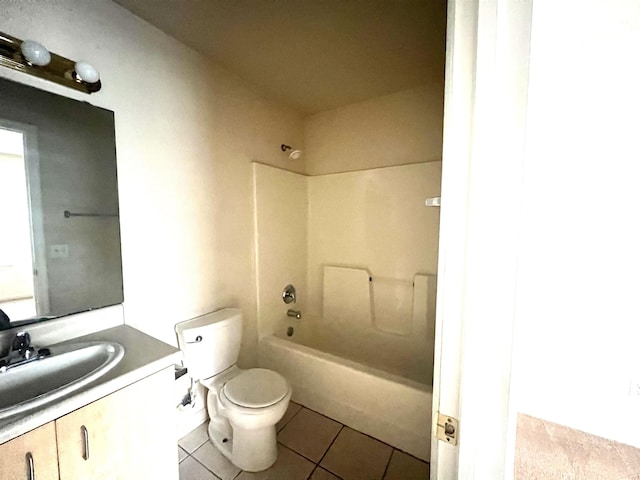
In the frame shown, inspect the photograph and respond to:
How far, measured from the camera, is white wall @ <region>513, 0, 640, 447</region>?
56.0 inches

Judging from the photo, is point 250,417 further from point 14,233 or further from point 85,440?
point 14,233

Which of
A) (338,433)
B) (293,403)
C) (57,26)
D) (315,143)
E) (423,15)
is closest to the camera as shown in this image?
(57,26)

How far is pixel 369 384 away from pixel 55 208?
1.88 metres

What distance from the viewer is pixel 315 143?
254cm

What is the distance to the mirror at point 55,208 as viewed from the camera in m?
0.96

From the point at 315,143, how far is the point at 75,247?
6.79 ft

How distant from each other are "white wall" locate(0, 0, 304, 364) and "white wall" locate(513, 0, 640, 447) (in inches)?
74.2

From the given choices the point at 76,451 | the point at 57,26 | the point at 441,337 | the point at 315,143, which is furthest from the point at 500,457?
the point at 315,143

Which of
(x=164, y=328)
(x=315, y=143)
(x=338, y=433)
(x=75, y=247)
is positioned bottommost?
(x=338, y=433)

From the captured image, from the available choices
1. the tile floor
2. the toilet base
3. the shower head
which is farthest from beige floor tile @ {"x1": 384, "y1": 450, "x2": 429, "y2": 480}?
the shower head

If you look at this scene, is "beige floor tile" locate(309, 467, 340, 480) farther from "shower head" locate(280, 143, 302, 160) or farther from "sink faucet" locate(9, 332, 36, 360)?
"shower head" locate(280, 143, 302, 160)

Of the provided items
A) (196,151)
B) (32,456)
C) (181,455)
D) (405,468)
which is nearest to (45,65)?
(196,151)

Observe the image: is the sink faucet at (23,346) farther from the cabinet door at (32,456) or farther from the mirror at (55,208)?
the cabinet door at (32,456)

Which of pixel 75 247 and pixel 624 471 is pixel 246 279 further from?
pixel 624 471
